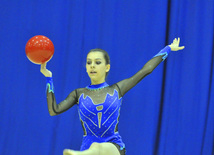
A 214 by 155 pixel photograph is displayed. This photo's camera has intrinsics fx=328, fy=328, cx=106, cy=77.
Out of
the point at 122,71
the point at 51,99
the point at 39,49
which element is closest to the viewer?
the point at 39,49

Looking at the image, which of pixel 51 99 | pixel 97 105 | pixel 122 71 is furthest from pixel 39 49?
pixel 122 71

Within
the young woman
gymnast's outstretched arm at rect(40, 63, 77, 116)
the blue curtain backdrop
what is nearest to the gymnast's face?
the young woman

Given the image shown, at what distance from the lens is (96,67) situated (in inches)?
101

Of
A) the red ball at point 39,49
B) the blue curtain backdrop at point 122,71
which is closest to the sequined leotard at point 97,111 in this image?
the red ball at point 39,49

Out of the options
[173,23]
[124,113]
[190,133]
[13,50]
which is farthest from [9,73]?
[190,133]

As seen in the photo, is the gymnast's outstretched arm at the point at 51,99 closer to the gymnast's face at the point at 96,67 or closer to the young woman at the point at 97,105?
the young woman at the point at 97,105

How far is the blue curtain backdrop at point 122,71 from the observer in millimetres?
3377

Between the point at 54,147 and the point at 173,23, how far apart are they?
1.82 meters

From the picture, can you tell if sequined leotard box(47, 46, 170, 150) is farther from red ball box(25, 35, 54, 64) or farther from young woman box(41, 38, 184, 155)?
red ball box(25, 35, 54, 64)

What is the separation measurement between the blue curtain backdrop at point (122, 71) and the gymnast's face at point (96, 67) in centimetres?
85

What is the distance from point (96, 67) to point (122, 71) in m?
0.97

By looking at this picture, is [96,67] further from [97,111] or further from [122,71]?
[122,71]

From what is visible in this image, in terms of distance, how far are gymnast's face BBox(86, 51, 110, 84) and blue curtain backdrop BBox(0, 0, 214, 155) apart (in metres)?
0.85

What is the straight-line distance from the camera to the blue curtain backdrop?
3377 mm
